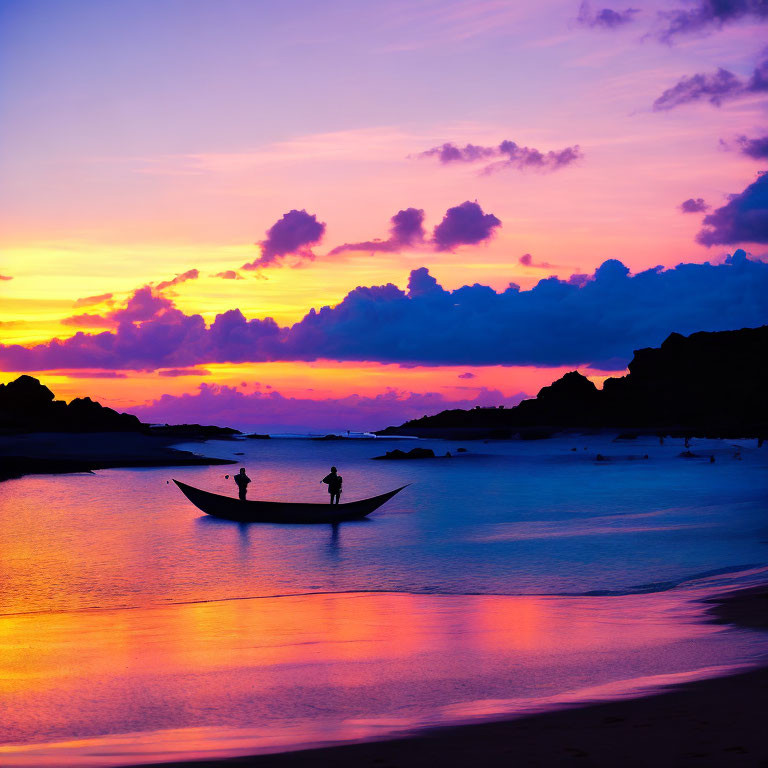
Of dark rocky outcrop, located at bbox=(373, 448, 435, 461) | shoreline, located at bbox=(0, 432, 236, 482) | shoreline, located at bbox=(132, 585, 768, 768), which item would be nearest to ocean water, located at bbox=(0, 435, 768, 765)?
shoreline, located at bbox=(132, 585, 768, 768)

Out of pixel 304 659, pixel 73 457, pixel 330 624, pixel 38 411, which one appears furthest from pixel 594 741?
pixel 38 411

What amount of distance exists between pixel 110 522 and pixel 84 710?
1180 inches

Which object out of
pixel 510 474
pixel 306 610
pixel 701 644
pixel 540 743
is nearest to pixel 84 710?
pixel 540 743

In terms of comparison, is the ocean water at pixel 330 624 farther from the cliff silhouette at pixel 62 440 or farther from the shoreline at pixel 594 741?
the cliff silhouette at pixel 62 440

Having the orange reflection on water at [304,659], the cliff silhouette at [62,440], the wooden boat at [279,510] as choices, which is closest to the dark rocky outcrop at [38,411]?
the cliff silhouette at [62,440]

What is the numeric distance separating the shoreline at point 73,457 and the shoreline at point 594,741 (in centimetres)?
6813

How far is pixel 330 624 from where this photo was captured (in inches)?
605

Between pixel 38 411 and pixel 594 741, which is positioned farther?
pixel 38 411

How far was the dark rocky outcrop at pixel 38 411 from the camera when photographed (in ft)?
451

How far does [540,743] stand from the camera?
7.20 metres

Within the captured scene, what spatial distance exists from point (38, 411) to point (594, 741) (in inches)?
5981

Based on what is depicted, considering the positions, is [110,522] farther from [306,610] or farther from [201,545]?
[306,610]

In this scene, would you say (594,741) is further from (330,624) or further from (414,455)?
(414,455)

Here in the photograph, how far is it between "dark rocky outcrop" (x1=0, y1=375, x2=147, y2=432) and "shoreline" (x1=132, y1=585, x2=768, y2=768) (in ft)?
429
